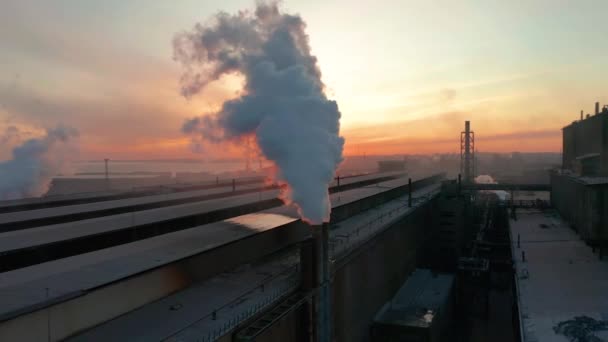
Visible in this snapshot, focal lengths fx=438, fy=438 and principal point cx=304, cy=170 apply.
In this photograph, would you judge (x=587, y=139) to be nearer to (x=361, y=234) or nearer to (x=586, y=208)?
(x=586, y=208)

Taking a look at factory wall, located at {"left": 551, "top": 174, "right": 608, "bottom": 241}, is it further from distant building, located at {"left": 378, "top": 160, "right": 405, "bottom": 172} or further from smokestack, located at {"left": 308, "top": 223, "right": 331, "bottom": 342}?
distant building, located at {"left": 378, "top": 160, "right": 405, "bottom": 172}

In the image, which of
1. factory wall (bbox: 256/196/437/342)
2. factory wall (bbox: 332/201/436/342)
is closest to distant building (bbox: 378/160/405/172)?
factory wall (bbox: 332/201/436/342)

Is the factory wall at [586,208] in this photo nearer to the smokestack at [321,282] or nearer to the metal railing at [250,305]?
the smokestack at [321,282]

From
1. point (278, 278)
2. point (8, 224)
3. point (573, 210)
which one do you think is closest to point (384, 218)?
point (278, 278)

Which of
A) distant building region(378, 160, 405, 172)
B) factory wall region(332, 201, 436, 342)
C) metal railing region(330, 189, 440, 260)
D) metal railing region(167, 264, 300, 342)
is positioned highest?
distant building region(378, 160, 405, 172)

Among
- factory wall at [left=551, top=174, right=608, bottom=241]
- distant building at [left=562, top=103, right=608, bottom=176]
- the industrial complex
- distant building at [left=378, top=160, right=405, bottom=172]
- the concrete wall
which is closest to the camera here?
the industrial complex

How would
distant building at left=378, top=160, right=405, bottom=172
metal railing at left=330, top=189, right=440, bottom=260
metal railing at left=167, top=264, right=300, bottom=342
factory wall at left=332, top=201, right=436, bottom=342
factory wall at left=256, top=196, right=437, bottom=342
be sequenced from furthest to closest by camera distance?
distant building at left=378, top=160, right=405, bottom=172
metal railing at left=330, top=189, right=440, bottom=260
factory wall at left=332, top=201, right=436, bottom=342
factory wall at left=256, top=196, right=437, bottom=342
metal railing at left=167, top=264, right=300, bottom=342

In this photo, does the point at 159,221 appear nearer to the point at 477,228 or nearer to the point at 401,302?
the point at 401,302
